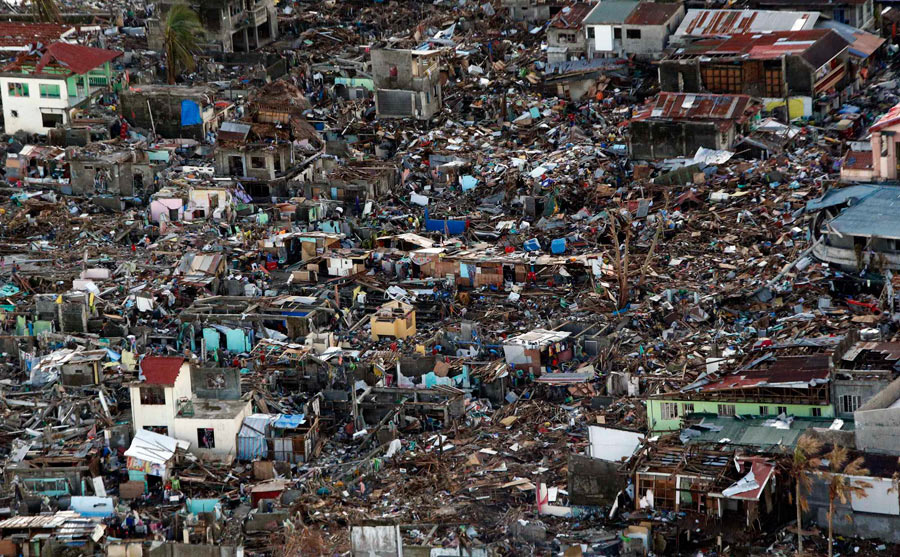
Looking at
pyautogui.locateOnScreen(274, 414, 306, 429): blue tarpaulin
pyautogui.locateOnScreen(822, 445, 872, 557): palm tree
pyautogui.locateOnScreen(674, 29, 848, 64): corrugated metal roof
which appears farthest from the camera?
pyautogui.locateOnScreen(674, 29, 848, 64): corrugated metal roof

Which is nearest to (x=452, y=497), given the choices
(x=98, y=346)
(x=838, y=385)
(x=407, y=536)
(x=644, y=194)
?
(x=407, y=536)

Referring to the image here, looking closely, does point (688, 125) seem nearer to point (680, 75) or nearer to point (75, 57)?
point (680, 75)

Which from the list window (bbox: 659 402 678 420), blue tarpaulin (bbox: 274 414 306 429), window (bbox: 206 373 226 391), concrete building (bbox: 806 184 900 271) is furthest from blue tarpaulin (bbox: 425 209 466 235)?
window (bbox: 659 402 678 420)

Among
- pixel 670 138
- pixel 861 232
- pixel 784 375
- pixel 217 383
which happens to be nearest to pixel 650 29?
pixel 670 138

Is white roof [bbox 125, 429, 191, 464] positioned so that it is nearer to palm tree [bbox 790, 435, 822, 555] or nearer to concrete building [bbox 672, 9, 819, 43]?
palm tree [bbox 790, 435, 822, 555]

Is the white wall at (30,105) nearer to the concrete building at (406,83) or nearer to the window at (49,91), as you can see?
the window at (49,91)
